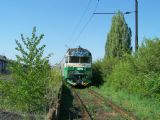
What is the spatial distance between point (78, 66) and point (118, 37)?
14552 millimetres

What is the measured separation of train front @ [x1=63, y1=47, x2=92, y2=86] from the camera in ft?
131

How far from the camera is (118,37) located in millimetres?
53469

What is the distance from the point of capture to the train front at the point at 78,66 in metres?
40.1

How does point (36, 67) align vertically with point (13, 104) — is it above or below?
above

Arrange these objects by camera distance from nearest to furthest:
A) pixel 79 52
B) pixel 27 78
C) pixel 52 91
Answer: pixel 27 78, pixel 52 91, pixel 79 52

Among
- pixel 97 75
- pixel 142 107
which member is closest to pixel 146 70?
pixel 142 107

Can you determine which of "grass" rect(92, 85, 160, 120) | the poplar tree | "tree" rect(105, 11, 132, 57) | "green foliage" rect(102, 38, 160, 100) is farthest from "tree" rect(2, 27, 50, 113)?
"tree" rect(105, 11, 132, 57)

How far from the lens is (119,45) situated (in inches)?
2105

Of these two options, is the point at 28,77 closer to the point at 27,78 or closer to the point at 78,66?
the point at 27,78

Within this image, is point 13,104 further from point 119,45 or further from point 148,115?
point 119,45

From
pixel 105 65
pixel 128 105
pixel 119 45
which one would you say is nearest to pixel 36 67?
pixel 128 105

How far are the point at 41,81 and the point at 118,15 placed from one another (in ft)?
132

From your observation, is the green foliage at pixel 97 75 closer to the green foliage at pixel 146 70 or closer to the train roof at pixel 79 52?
the train roof at pixel 79 52

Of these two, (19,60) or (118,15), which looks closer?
(19,60)
